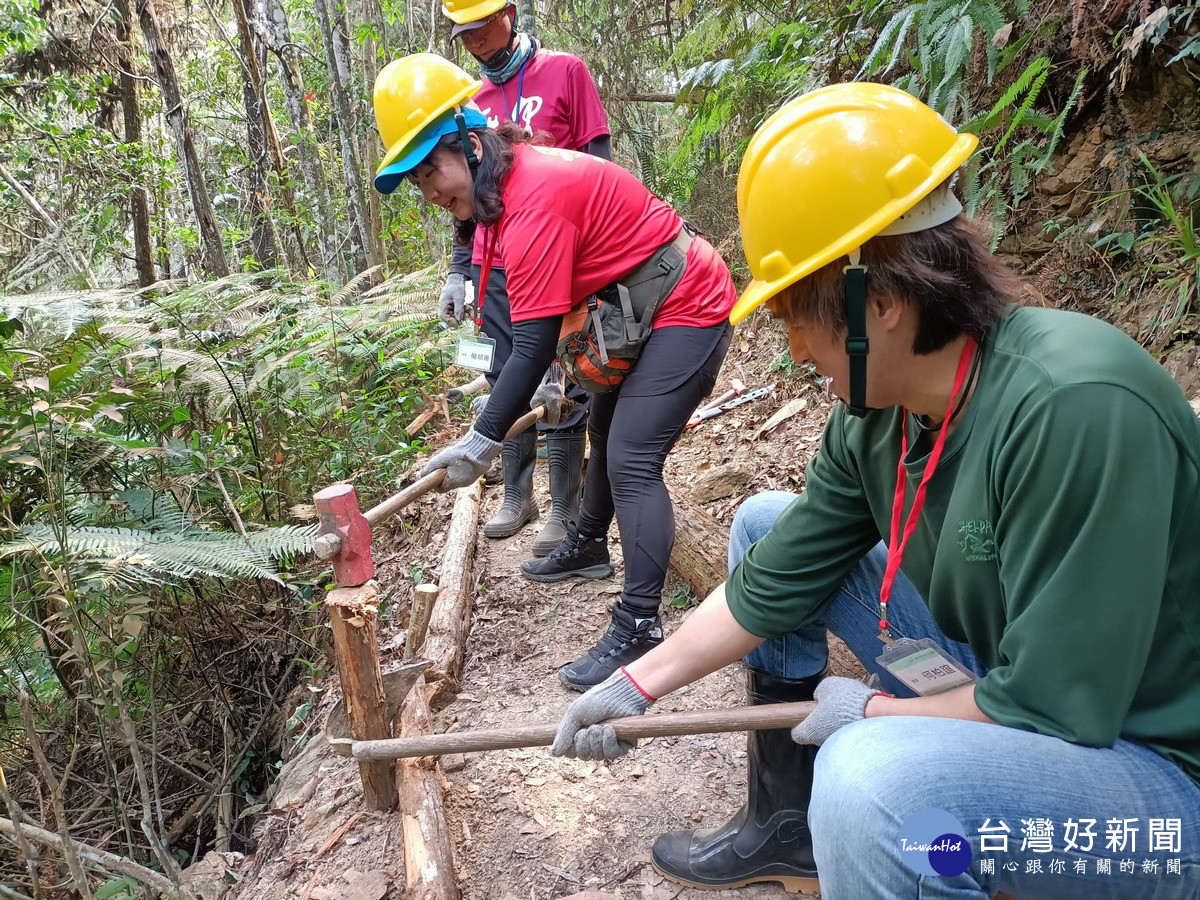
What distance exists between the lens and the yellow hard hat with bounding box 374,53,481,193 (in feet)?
8.40

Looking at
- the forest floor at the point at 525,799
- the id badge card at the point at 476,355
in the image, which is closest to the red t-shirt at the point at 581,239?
the id badge card at the point at 476,355

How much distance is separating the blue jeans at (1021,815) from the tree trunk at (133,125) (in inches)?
312

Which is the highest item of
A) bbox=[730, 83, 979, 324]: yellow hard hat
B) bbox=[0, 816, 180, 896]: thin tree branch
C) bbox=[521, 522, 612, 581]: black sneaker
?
bbox=[730, 83, 979, 324]: yellow hard hat

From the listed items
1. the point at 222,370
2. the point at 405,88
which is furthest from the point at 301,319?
the point at 405,88

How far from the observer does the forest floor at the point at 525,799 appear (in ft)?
7.41

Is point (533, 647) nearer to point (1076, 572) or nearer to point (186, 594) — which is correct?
point (186, 594)

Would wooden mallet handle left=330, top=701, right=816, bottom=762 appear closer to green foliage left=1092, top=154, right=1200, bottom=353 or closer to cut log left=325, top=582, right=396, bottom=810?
cut log left=325, top=582, right=396, bottom=810

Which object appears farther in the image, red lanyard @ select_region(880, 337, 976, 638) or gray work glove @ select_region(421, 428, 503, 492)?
gray work glove @ select_region(421, 428, 503, 492)

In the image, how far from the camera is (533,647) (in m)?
3.42

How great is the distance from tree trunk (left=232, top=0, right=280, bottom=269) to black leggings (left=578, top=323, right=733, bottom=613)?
6313 millimetres

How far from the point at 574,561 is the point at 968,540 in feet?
8.26

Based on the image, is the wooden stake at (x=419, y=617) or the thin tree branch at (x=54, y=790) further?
the wooden stake at (x=419, y=617)

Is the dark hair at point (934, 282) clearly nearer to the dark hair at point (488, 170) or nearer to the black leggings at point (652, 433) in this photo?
the black leggings at point (652, 433)

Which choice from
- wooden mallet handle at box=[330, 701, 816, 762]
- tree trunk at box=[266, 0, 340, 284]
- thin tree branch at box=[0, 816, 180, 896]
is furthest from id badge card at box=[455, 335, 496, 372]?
tree trunk at box=[266, 0, 340, 284]
